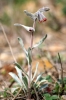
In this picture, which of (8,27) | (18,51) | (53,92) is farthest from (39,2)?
(53,92)

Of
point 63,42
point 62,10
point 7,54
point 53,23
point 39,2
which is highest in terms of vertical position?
point 39,2

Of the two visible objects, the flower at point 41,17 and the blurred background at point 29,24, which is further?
the blurred background at point 29,24

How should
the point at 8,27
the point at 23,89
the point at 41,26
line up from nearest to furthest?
the point at 23,89 < the point at 8,27 < the point at 41,26

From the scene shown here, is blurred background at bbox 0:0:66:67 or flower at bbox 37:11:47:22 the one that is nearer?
flower at bbox 37:11:47:22

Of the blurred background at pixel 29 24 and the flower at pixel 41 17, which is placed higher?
the blurred background at pixel 29 24

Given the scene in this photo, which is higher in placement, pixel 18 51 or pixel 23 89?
pixel 18 51

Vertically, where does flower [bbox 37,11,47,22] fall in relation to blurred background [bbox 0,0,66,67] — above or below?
below

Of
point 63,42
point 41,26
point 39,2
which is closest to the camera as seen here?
point 63,42

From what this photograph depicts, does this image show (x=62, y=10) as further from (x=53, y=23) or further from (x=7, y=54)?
(x=7, y=54)

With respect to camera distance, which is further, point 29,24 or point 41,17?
point 29,24

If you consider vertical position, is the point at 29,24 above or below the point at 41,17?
above

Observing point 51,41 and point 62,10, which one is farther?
point 62,10
